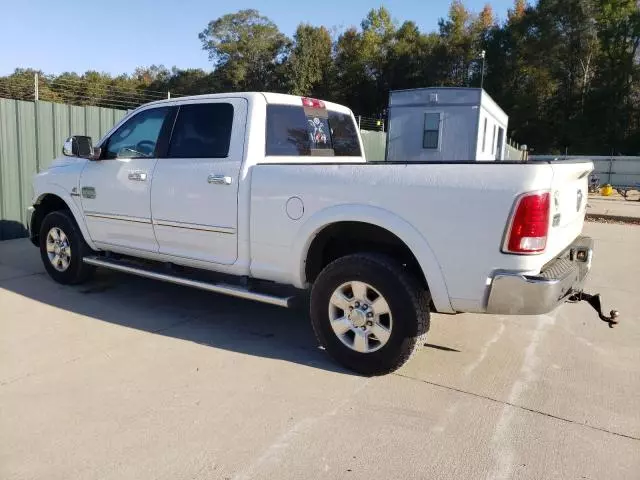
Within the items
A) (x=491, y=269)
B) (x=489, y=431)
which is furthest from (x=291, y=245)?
(x=489, y=431)

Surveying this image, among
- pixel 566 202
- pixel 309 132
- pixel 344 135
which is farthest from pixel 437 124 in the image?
pixel 566 202

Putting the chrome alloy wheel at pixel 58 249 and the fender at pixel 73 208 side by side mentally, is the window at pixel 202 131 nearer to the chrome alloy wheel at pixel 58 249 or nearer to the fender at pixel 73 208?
the fender at pixel 73 208

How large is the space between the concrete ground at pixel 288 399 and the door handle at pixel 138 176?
123cm

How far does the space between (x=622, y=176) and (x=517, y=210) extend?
3147 centimetres

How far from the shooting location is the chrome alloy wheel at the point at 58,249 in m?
5.66

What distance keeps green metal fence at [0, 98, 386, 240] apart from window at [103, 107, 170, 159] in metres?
3.97

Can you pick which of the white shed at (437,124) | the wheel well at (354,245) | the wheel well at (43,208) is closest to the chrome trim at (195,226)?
the wheel well at (354,245)

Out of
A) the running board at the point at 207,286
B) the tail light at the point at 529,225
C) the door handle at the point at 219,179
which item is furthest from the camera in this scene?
the door handle at the point at 219,179

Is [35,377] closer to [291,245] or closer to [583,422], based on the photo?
[291,245]

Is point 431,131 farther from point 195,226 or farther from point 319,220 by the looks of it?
point 319,220

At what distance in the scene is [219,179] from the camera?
4.24 m

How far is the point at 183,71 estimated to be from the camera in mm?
62062

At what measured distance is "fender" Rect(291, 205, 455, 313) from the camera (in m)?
3.38

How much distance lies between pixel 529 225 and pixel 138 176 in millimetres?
3375
